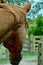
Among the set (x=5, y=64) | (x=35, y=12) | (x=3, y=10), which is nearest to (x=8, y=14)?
(x=3, y=10)

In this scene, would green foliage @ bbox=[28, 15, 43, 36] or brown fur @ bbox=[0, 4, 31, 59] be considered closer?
brown fur @ bbox=[0, 4, 31, 59]

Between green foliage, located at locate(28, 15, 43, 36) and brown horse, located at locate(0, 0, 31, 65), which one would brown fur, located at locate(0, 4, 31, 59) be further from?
green foliage, located at locate(28, 15, 43, 36)

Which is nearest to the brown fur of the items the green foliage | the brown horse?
the brown horse

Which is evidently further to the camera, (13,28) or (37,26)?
(37,26)

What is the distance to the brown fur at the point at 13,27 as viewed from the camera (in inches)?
14.2

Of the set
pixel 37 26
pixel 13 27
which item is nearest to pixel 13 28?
pixel 13 27

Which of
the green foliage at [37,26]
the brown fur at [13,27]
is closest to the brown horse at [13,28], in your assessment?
the brown fur at [13,27]

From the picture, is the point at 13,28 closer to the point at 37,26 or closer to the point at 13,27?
the point at 13,27

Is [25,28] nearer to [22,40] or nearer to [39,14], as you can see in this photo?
[22,40]

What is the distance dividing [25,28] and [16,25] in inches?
1.2

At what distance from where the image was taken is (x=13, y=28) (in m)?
0.38

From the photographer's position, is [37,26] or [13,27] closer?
[13,27]

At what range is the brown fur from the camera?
360 millimetres

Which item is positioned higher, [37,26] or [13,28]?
[13,28]
